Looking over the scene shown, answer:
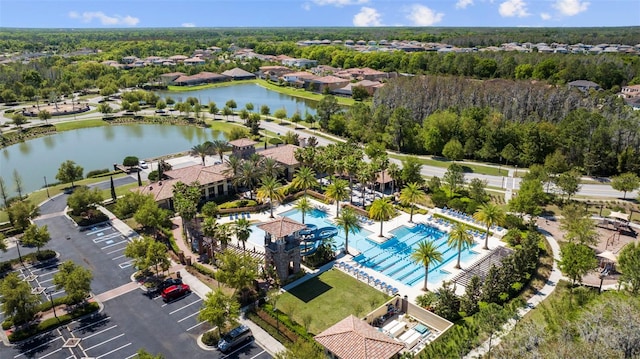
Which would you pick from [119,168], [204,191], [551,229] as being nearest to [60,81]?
[119,168]

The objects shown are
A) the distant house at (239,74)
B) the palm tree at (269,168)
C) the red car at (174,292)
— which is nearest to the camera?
the red car at (174,292)

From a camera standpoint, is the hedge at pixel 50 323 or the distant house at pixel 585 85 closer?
the hedge at pixel 50 323

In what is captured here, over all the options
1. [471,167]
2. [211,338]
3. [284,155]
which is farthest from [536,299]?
[284,155]

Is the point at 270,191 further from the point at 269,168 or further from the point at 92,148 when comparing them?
the point at 92,148

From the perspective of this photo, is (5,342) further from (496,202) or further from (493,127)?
(493,127)

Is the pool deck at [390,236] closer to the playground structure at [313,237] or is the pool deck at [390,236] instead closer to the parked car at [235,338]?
the playground structure at [313,237]

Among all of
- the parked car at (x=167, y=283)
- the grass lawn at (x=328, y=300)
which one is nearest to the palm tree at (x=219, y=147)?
the parked car at (x=167, y=283)

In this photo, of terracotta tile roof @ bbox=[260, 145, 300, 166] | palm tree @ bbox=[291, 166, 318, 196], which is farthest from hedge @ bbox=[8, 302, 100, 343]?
terracotta tile roof @ bbox=[260, 145, 300, 166]
